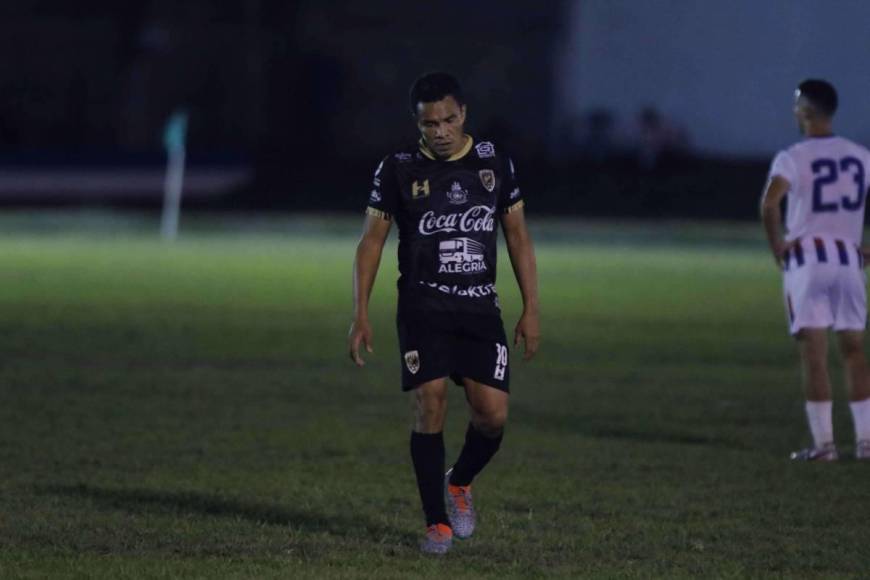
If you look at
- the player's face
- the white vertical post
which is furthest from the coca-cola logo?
the white vertical post

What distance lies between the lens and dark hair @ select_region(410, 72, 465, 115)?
295 inches

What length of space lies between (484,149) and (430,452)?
50.8 inches

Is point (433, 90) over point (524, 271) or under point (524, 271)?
over

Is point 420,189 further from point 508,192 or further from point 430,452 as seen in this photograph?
point 430,452

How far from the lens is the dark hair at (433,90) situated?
24.5 ft

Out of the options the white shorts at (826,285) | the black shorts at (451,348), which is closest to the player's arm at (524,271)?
the black shorts at (451,348)

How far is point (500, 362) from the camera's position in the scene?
7746 millimetres

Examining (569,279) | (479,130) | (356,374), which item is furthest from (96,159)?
(356,374)

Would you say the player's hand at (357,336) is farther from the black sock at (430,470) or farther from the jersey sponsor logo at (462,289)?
the black sock at (430,470)

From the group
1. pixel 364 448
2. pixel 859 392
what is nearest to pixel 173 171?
pixel 364 448

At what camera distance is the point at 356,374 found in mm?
15086

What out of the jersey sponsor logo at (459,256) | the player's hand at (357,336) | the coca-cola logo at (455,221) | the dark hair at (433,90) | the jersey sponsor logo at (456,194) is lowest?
the player's hand at (357,336)

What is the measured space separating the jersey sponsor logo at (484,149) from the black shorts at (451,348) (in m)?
0.67

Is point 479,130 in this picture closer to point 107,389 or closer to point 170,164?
point 170,164
